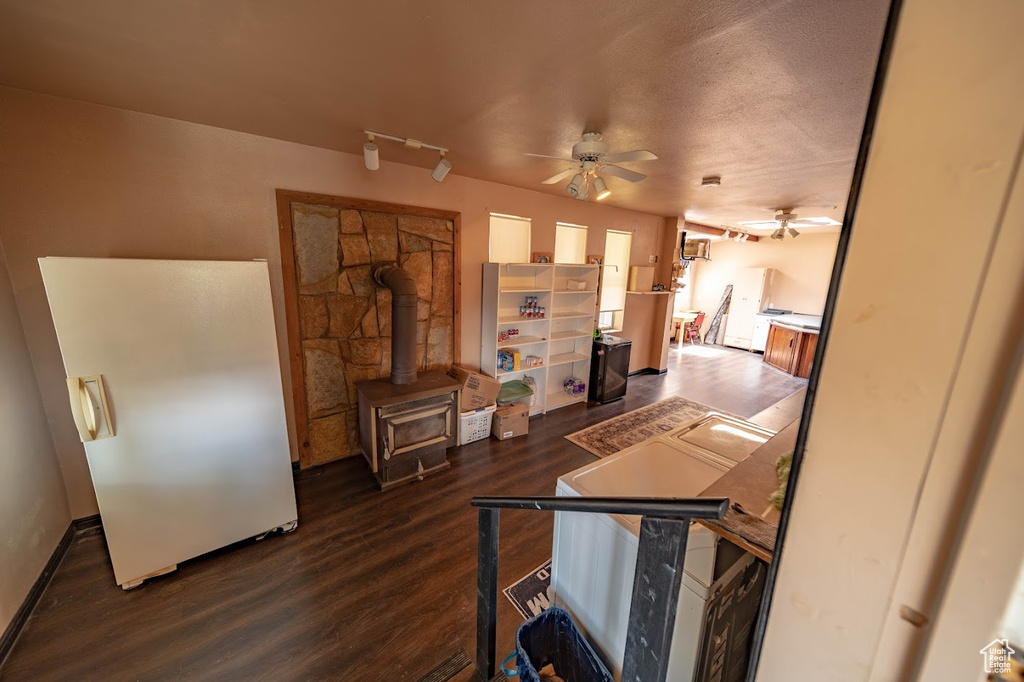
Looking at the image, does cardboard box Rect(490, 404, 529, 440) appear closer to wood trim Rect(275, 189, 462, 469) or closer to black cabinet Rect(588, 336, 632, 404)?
black cabinet Rect(588, 336, 632, 404)

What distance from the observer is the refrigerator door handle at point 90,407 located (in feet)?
5.60

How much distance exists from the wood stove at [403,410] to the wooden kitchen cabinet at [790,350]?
20.6ft

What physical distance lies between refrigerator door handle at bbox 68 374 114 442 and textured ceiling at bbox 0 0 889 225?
1.44 metres

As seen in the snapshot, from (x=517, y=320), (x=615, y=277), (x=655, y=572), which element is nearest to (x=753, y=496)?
(x=655, y=572)

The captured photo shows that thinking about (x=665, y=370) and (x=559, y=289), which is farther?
(x=665, y=370)

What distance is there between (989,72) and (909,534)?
1.34 ft

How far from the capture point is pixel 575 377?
486 cm

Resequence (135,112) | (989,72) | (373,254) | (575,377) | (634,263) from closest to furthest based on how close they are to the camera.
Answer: (989,72)
(135,112)
(373,254)
(575,377)
(634,263)

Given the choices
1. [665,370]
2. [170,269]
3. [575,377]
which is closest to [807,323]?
[665,370]

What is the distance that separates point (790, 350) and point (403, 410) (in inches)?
272

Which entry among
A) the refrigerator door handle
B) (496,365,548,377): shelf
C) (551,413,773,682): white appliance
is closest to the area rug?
(551,413,773,682): white appliance

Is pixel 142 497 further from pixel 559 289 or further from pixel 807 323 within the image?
pixel 807 323

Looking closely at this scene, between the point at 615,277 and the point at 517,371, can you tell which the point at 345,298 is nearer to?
the point at 517,371

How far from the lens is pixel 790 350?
6484 millimetres
